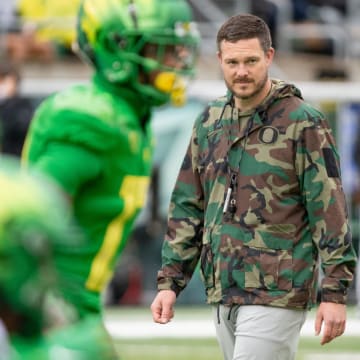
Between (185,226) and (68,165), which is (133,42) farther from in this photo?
(185,226)

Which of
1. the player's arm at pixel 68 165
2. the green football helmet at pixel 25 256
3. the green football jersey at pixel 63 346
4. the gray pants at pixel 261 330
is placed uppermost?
the green football helmet at pixel 25 256

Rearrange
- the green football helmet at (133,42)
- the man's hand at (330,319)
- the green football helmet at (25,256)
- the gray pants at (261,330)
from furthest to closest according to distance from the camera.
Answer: the green football helmet at (133,42) < the gray pants at (261,330) < the man's hand at (330,319) < the green football helmet at (25,256)

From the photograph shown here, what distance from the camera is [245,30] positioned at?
555 centimetres

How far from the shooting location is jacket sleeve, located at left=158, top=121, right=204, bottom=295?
18.7 feet

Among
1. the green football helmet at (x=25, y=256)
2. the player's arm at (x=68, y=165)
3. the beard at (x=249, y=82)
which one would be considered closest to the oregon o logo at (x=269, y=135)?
the beard at (x=249, y=82)

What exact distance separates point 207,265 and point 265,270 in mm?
229

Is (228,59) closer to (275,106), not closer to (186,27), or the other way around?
(275,106)

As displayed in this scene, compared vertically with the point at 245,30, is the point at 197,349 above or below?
below

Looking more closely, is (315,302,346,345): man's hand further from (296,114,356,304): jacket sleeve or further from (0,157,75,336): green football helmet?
(0,157,75,336): green football helmet

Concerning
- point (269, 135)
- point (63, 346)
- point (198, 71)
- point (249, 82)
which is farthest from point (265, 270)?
point (198, 71)

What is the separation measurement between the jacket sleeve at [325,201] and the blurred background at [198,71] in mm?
11043

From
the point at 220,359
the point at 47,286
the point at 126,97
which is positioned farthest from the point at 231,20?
the point at 220,359

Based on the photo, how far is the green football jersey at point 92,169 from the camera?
6.06 meters

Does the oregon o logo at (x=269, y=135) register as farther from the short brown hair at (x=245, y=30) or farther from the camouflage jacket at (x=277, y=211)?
the short brown hair at (x=245, y=30)
